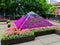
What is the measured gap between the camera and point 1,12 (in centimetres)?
3075

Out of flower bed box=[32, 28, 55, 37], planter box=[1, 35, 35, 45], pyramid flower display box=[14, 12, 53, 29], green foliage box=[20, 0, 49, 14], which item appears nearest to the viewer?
planter box=[1, 35, 35, 45]

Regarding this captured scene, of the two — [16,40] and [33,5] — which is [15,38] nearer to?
[16,40]

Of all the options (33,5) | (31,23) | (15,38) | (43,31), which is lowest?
(33,5)

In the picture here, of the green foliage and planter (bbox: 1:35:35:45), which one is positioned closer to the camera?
planter (bbox: 1:35:35:45)

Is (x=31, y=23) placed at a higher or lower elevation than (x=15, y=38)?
lower

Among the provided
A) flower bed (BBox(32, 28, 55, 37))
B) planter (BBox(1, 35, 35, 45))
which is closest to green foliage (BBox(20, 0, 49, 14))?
flower bed (BBox(32, 28, 55, 37))

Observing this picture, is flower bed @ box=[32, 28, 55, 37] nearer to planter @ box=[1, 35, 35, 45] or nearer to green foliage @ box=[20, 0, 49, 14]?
planter @ box=[1, 35, 35, 45]

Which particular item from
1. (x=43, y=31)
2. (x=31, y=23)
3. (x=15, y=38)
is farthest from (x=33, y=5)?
(x=15, y=38)

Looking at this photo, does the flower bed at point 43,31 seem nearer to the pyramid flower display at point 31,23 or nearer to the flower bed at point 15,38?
the pyramid flower display at point 31,23

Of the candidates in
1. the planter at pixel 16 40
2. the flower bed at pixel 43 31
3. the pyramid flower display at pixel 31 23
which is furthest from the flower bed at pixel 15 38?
the pyramid flower display at pixel 31 23

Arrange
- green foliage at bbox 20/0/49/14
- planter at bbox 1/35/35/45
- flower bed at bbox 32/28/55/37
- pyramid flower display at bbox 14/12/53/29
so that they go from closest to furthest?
planter at bbox 1/35/35/45
flower bed at bbox 32/28/55/37
pyramid flower display at bbox 14/12/53/29
green foliage at bbox 20/0/49/14

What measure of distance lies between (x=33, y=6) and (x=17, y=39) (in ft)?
77.7

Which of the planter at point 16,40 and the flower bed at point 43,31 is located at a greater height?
the planter at point 16,40

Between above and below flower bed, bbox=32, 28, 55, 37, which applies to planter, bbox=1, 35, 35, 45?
above
